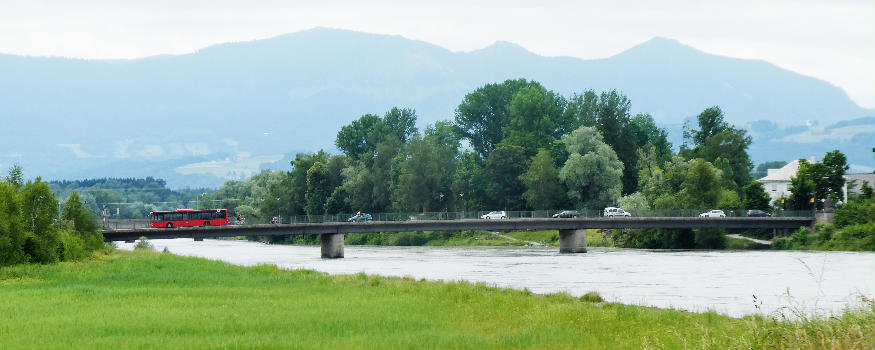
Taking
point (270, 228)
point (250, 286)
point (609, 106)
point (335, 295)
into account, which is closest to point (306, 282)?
point (250, 286)

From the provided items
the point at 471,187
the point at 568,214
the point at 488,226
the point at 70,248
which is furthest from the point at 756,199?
the point at 70,248

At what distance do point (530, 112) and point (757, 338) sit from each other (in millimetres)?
163509

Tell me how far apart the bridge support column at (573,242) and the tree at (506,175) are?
39.8 metres

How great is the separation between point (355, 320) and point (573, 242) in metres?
95.3

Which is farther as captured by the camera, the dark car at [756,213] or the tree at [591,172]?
the tree at [591,172]

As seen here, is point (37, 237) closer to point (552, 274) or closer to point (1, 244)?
point (1, 244)

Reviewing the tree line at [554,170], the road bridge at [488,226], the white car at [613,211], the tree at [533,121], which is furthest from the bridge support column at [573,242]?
the tree at [533,121]

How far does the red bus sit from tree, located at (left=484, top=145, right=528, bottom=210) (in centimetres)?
4345

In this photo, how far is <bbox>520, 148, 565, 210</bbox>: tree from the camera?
161 metres

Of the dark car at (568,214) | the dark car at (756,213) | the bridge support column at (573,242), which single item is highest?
the dark car at (568,214)

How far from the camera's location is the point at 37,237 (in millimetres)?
78125

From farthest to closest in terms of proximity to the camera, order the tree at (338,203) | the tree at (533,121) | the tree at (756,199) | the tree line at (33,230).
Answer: the tree at (338,203)
the tree at (533,121)
the tree at (756,199)
the tree line at (33,230)

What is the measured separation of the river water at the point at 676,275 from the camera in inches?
A: 2271

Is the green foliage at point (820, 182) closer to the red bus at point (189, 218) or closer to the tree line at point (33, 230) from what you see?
the red bus at point (189, 218)
